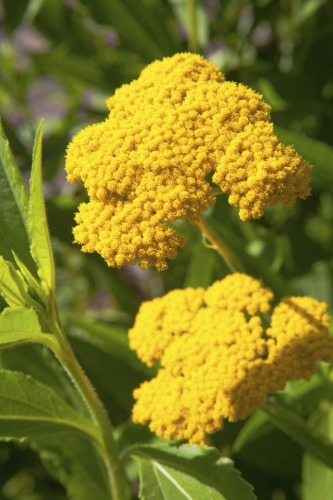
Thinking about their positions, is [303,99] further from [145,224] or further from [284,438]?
[145,224]

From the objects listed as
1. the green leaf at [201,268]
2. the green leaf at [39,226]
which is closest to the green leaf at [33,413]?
the green leaf at [39,226]

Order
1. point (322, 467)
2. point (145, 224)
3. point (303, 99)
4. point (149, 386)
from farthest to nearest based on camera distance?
point (303, 99) → point (322, 467) → point (149, 386) → point (145, 224)

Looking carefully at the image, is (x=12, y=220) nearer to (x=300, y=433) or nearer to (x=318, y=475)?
(x=300, y=433)

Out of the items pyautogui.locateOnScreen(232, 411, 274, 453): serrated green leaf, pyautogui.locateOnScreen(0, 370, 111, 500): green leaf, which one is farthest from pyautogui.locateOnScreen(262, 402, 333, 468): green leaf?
pyautogui.locateOnScreen(0, 370, 111, 500): green leaf

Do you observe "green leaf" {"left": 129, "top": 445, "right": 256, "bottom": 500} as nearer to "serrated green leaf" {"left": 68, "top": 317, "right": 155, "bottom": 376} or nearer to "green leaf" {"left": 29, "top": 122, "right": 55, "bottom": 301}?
"green leaf" {"left": 29, "top": 122, "right": 55, "bottom": 301}

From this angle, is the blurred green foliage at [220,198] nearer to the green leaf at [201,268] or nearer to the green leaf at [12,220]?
the green leaf at [201,268]

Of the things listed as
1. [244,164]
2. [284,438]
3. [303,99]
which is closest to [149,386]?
[244,164]
